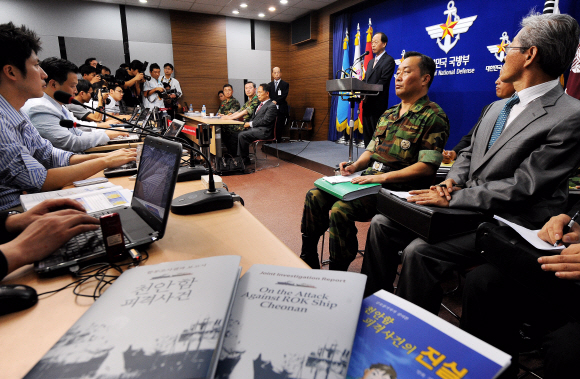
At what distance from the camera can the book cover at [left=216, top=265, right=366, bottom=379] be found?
0.44m

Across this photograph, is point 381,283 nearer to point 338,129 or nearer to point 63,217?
point 63,217

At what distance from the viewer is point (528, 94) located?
1387 mm

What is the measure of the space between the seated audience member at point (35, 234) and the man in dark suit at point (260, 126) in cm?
421

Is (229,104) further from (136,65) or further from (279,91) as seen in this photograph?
(136,65)

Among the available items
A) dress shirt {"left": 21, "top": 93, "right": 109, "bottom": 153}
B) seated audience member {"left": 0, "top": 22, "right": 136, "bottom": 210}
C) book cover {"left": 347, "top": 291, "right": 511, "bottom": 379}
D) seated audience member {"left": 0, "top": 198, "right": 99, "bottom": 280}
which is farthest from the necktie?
dress shirt {"left": 21, "top": 93, "right": 109, "bottom": 153}

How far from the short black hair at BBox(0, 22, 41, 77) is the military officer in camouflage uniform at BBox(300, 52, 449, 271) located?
1555 millimetres

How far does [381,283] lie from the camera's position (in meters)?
1.59

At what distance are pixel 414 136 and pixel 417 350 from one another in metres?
1.56

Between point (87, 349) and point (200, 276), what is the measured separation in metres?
0.21

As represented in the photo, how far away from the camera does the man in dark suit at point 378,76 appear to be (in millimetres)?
4730

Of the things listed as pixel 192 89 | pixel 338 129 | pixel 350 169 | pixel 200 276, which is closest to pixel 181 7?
pixel 192 89

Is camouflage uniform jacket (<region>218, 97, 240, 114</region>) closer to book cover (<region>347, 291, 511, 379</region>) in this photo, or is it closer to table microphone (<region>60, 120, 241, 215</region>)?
table microphone (<region>60, 120, 241, 215</region>)

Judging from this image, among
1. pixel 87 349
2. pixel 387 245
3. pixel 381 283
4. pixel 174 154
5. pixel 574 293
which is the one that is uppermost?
pixel 174 154

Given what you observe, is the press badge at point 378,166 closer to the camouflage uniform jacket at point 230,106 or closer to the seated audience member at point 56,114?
the seated audience member at point 56,114
